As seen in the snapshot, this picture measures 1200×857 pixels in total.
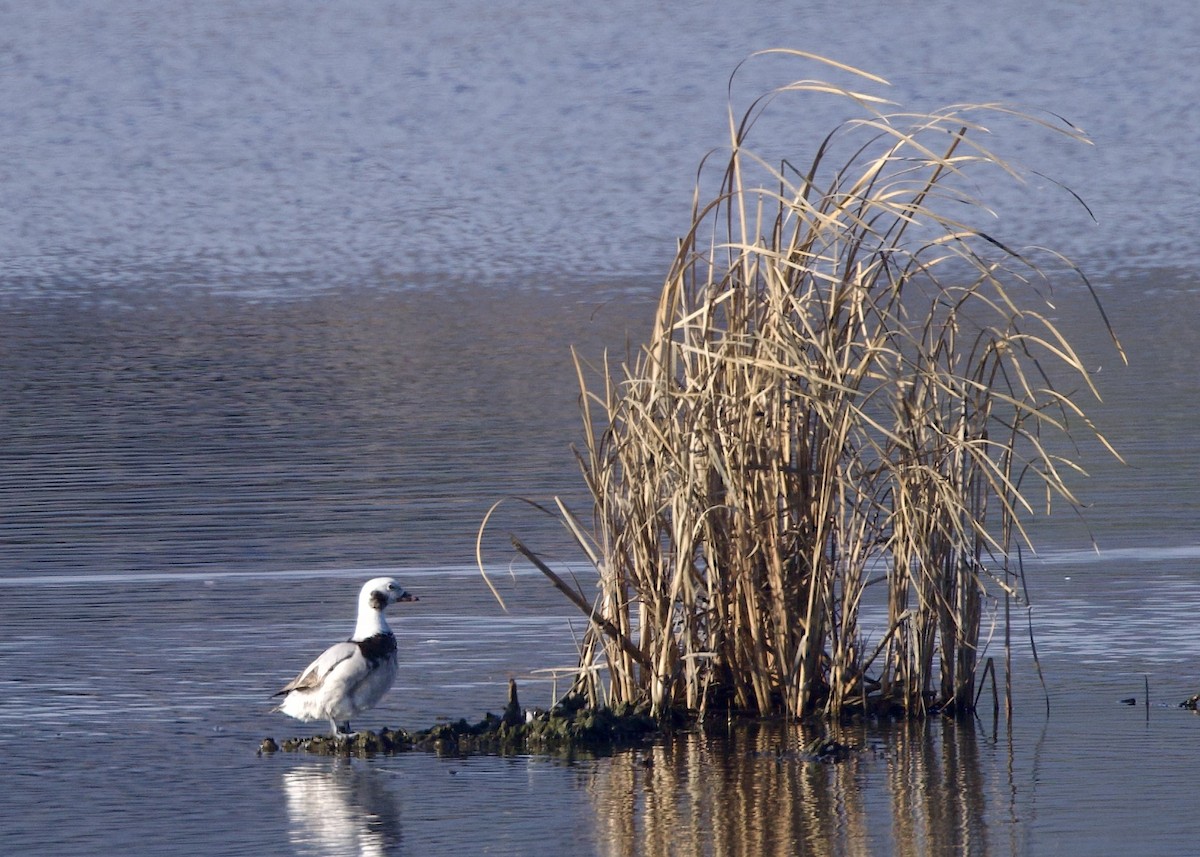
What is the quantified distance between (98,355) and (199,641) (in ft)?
52.0

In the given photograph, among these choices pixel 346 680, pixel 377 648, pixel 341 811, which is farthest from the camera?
pixel 377 648

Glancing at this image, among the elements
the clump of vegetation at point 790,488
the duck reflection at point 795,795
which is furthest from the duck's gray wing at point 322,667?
the duck reflection at point 795,795

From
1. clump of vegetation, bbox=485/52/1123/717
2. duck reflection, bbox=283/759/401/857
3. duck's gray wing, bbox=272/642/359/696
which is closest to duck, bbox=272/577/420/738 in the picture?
duck's gray wing, bbox=272/642/359/696

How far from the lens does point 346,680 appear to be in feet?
26.2

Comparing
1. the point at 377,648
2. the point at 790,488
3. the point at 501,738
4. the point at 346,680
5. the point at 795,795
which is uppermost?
the point at 790,488

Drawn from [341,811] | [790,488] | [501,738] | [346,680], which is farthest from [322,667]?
[790,488]

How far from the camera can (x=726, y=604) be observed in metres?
8.16

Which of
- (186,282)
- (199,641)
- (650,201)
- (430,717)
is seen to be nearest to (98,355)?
(186,282)

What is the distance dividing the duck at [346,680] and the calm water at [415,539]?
0.64ft

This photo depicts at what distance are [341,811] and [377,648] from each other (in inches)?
41.4

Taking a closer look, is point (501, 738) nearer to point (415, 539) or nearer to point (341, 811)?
point (341, 811)

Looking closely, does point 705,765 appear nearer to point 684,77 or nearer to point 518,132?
point 518,132

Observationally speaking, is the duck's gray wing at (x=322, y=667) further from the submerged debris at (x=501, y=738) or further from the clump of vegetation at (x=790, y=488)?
the clump of vegetation at (x=790, y=488)

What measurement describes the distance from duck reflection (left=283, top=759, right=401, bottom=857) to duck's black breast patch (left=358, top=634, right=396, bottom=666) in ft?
1.25
